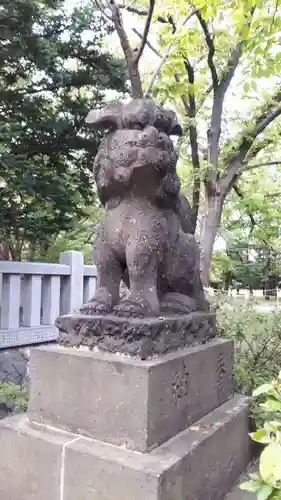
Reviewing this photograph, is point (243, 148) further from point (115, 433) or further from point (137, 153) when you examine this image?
point (115, 433)

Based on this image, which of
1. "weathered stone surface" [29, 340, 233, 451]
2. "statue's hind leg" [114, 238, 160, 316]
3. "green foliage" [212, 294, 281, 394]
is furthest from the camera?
"green foliage" [212, 294, 281, 394]

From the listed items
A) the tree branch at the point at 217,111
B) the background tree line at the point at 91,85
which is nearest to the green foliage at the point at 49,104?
the background tree line at the point at 91,85

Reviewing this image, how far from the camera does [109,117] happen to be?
191 centimetres

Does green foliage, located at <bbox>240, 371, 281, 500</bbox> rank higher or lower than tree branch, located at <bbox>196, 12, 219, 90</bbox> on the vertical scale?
lower

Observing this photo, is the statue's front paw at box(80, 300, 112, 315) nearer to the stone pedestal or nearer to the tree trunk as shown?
the stone pedestal

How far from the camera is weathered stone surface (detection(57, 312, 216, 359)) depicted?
65.4 inches

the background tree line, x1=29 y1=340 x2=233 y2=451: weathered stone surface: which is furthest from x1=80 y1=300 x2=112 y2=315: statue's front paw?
the background tree line

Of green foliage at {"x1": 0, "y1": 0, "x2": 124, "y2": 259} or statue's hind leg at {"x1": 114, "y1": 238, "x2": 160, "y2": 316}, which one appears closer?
statue's hind leg at {"x1": 114, "y1": 238, "x2": 160, "y2": 316}

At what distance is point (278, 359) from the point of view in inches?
124

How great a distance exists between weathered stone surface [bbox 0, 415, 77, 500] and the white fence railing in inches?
80.6

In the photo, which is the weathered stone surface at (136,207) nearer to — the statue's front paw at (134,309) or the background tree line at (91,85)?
the statue's front paw at (134,309)

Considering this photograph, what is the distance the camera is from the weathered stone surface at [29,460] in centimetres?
164

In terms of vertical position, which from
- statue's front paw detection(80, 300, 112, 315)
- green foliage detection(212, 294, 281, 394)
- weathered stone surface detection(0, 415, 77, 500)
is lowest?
weathered stone surface detection(0, 415, 77, 500)

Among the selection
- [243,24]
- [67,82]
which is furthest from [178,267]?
[67,82]
